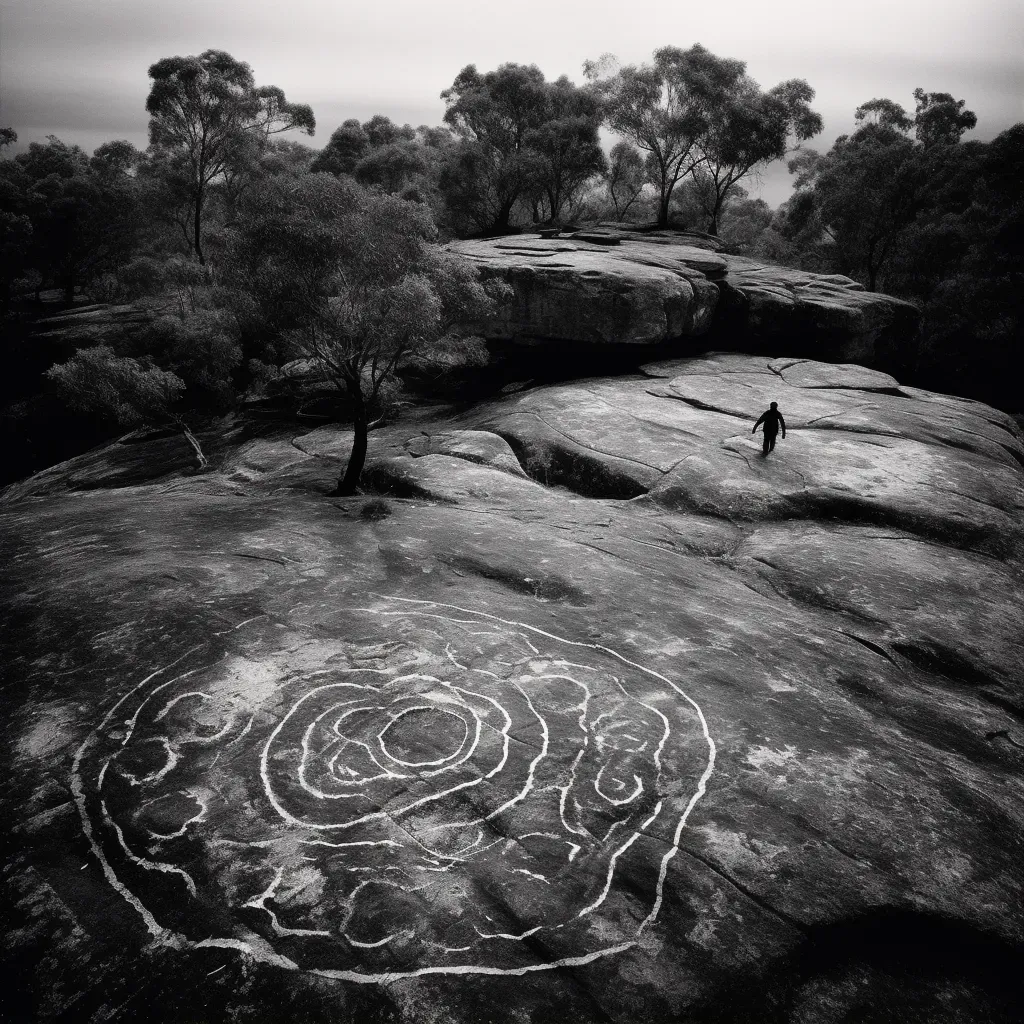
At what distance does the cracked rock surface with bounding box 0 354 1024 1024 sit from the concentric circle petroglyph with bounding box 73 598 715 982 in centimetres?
3

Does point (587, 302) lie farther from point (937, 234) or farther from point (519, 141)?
point (937, 234)

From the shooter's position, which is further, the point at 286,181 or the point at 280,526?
the point at 286,181

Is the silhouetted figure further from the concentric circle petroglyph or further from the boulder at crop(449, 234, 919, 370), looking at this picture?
the concentric circle petroglyph

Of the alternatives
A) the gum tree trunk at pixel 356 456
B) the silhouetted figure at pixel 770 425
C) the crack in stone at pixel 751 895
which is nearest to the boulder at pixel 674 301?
the silhouetted figure at pixel 770 425

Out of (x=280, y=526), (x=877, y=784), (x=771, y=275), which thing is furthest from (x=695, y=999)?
(x=771, y=275)

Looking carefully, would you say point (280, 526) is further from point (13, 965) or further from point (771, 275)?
point (771, 275)

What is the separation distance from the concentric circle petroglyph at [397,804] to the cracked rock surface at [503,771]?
0.09 ft

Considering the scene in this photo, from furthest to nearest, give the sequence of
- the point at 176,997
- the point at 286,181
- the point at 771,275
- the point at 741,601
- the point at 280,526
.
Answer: the point at 771,275 → the point at 286,181 → the point at 280,526 → the point at 741,601 → the point at 176,997

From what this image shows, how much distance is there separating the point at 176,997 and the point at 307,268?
13.4 m

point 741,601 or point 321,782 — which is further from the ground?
point 321,782

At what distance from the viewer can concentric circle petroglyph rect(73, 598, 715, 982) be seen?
4.33m

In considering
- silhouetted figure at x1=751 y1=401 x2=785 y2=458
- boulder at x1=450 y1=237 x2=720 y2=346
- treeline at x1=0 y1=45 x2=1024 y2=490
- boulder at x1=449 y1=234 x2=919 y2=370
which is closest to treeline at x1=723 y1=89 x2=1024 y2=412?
treeline at x1=0 y1=45 x2=1024 y2=490

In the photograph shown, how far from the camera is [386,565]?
1015 centimetres

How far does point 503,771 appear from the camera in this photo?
18.9 feet
